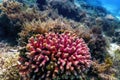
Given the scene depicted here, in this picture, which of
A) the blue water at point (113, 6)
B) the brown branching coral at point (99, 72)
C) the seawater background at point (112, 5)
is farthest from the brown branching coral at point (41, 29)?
the blue water at point (113, 6)

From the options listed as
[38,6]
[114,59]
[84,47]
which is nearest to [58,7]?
[38,6]

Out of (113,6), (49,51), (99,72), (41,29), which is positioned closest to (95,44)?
(99,72)

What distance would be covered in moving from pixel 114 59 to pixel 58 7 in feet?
23.8

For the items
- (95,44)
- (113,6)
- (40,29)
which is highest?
(113,6)

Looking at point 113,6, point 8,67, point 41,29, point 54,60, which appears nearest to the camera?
point 54,60

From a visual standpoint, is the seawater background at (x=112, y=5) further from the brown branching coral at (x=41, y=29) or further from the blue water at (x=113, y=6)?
the brown branching coral at (x=41, y=29)

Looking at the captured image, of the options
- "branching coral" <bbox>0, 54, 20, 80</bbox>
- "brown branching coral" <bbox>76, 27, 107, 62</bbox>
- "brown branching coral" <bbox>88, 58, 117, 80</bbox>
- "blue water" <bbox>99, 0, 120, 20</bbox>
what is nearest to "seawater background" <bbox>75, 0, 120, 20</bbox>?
"blue water" <bbox>99, 0, 120, 20</bbox>

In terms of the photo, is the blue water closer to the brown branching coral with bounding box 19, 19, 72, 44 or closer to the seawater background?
the seawater background

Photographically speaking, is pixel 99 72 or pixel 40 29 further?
pixel 40 29

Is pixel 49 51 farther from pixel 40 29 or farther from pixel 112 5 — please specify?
pixel 112 5

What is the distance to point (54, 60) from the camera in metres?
5.08

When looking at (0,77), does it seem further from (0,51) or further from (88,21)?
(88,21)

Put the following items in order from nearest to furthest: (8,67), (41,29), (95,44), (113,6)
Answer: (8,67), (41,29), (95,44), (113,6)

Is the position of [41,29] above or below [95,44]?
below
